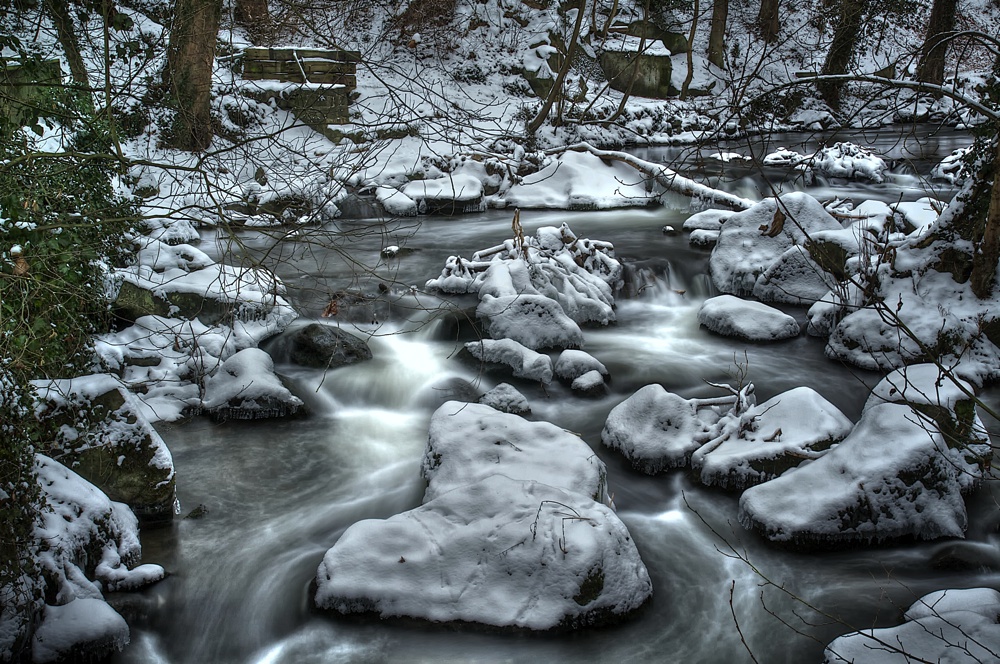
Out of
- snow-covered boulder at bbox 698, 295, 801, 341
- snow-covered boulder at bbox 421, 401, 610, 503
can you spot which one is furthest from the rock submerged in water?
snow-covered boulder at bbox 698, 295, 801, 341

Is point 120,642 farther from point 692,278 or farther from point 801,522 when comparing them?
point 692,278

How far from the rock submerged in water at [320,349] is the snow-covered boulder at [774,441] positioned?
3.88m

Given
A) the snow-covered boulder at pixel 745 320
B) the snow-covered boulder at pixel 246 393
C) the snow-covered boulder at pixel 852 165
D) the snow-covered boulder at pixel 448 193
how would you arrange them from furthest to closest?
the snow-covered boulder at pixel 852 165, the snow-covered boulder at pixel 448 193, the snow-covered boulder at pixel 745 320, the snow-covered boulder at pixel 246 393

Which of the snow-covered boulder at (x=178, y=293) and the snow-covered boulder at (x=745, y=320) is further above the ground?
the snow-covered boulder at (x=178, y=293)

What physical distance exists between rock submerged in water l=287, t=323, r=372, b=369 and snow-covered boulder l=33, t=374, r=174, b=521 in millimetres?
2701

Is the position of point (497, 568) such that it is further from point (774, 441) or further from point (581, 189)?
point (581, 189)

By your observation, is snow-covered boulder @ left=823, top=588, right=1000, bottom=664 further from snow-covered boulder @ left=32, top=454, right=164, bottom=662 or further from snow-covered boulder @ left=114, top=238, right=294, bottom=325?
snow-covered boulder @ left=114, top=238, right=294, bottom=325

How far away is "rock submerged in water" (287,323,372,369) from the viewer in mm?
8242

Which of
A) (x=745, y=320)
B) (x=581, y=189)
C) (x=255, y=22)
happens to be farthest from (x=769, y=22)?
(x=581, y=189)

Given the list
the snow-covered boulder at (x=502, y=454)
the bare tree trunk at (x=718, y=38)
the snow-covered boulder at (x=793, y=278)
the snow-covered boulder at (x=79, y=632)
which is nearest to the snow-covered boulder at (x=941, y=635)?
the snow-covered boulder at (x=502, y=454)

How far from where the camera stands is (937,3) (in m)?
15.7

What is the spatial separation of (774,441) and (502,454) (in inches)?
83.8

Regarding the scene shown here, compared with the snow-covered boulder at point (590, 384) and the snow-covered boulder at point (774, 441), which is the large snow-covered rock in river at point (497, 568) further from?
the snow-covered boulder at point (590, 384)

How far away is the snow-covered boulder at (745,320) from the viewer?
9.05m
